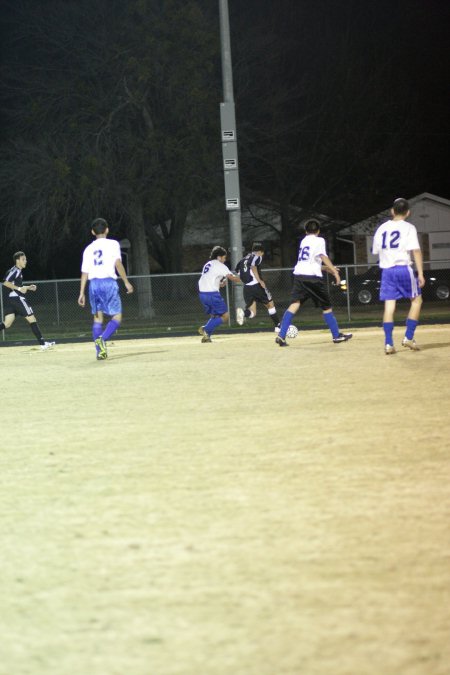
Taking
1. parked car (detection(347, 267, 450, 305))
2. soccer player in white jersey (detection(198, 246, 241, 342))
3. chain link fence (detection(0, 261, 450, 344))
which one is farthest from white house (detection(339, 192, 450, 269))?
soccer player in white jersey (detection(198, 246, 241, 342))

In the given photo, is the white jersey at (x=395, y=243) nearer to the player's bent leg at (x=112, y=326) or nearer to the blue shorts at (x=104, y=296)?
the blue shorts at (x=104, y=296)

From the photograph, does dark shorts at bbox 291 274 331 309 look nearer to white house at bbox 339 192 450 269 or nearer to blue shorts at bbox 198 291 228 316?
blue shorts at bbox 198 291 228 316

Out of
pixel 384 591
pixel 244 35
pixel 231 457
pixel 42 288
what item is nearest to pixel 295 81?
pixel 244 35

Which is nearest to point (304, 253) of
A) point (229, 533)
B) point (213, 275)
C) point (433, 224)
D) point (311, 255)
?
point (311, 255)

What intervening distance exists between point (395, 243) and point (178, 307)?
63.5ft

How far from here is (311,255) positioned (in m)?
17.4

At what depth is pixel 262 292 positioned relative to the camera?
22.0 metres

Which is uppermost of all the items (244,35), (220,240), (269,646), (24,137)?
(244,35)

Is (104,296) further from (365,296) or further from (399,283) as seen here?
(365,296)

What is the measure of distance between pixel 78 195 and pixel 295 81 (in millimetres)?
11875

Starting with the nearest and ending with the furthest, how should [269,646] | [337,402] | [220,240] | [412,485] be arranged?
[269,646]
[412,485]
[337,402]
[220,240]

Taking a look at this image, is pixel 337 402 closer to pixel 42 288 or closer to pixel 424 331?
pixel 424 331

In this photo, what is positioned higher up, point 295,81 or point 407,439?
point 295,81

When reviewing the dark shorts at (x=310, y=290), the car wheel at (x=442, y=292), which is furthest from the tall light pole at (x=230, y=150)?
the car wheel at (x=442, y=292)
